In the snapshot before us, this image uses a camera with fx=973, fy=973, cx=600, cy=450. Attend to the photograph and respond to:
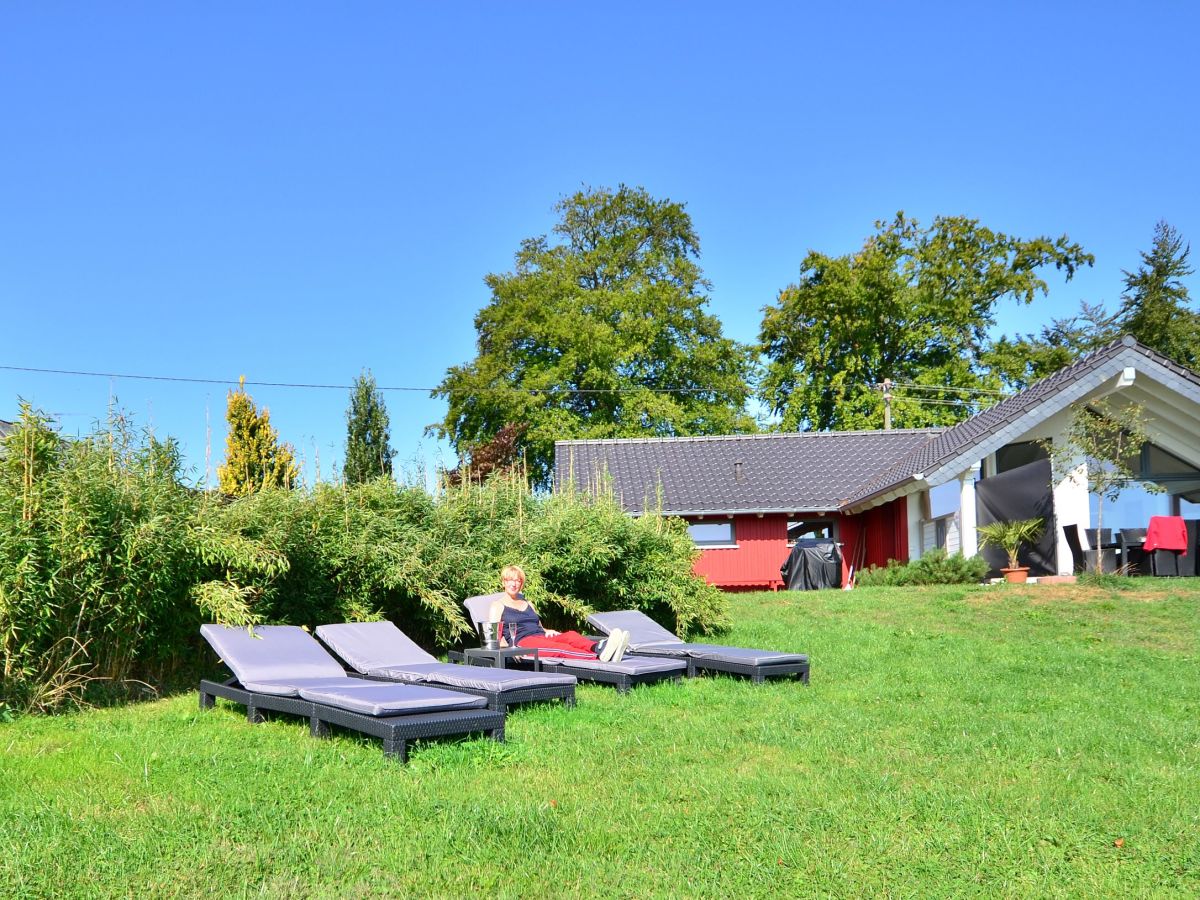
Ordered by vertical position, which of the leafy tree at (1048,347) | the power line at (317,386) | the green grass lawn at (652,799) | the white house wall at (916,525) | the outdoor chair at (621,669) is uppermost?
the leafy tree at (1048,347)

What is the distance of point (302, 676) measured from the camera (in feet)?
22.4

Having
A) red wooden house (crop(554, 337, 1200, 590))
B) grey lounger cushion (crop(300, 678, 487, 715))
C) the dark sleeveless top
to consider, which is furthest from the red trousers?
red wooden house (crop(554, 337, 1200, 590))

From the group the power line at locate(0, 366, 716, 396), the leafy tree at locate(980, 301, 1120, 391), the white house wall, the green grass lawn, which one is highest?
the leafy tree at locate(980, 301, 1120, 391)

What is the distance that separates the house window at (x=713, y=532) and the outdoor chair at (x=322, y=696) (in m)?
16.1

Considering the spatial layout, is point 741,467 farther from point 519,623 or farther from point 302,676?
point 302,676

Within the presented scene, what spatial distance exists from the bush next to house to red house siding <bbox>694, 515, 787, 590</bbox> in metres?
11.3

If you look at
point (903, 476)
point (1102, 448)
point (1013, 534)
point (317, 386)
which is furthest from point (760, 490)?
point (317, 386)

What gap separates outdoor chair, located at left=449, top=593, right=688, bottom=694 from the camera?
25.2 ft

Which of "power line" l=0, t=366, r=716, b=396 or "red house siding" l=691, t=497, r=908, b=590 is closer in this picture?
"red house siding" l=691, t=497, r=908, b=590

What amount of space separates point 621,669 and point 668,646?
4.49 ft

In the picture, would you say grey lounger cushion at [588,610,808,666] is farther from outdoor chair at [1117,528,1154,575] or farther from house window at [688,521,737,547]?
house window at [688,521,737,547]

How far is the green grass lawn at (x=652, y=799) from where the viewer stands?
3568 mm

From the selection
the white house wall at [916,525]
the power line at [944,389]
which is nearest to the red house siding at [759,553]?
the white house wall at [916,525]

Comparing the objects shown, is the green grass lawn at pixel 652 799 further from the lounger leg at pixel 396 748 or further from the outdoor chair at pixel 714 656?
the outdoor chair at pixel 714 656
